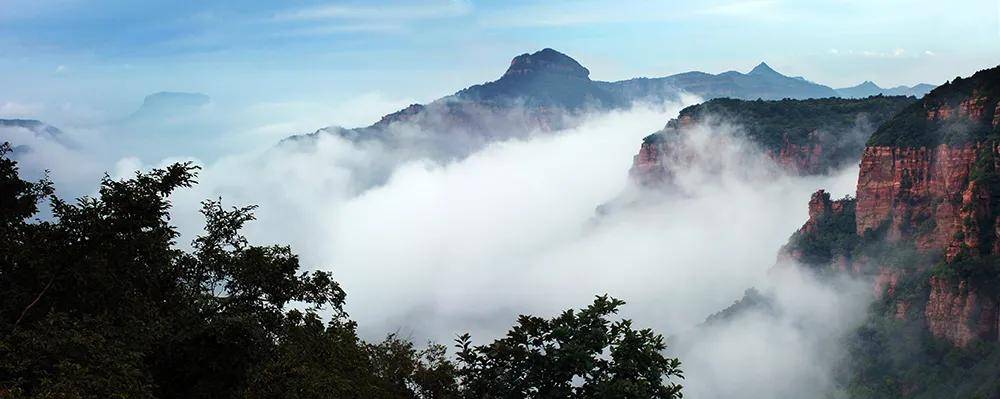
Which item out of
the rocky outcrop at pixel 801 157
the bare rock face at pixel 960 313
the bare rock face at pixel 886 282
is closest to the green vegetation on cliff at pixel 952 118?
the bare rock face at pixel 886 282

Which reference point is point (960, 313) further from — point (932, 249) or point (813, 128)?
point (813, 128)

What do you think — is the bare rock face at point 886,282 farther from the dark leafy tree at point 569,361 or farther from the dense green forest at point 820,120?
the dark leafy tree at point 569,361

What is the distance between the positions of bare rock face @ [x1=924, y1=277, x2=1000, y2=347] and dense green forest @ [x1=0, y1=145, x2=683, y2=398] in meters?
61.7

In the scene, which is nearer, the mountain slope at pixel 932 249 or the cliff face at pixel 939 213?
the mountain slope at pixel 932 249

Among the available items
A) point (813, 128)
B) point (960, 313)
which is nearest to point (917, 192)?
point (960, 313)

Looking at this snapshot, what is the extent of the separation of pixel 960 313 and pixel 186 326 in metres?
77.7

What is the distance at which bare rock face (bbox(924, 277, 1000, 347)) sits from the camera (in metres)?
73.9

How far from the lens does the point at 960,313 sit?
76938 mm

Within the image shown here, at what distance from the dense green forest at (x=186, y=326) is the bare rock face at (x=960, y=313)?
61742mm

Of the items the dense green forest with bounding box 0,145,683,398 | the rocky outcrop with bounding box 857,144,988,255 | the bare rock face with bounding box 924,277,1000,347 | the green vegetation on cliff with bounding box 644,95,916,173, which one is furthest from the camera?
the green vegetation on cliff with bounding box 644,95,916,173

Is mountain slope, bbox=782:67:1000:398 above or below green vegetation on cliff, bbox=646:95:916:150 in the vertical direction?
below

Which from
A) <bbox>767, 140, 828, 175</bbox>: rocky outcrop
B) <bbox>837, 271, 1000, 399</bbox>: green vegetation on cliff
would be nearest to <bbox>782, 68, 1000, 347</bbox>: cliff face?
<bbox>837, 271, 1000, 399</bbox>: green vegetation on cliff

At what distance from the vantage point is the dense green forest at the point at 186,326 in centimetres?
1731

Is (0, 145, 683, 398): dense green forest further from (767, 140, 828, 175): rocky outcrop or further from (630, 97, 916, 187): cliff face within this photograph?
(767, 140, 828, 175): rocky outcrop
